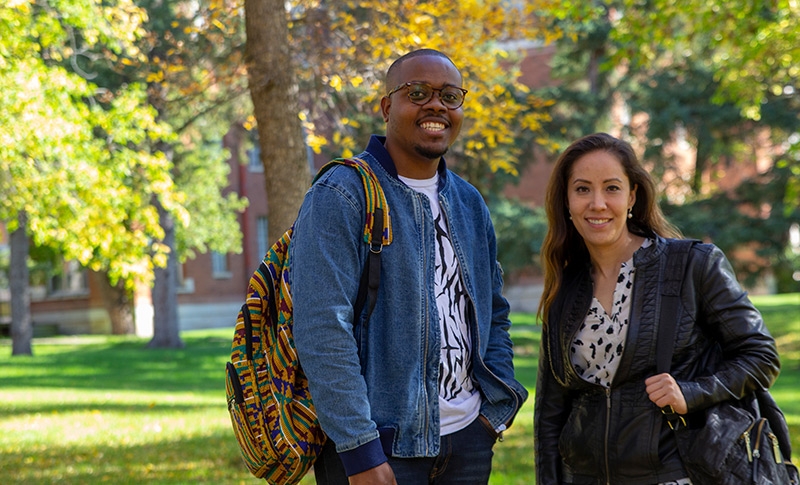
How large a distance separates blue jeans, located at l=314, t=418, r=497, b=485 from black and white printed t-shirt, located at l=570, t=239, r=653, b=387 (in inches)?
16.4

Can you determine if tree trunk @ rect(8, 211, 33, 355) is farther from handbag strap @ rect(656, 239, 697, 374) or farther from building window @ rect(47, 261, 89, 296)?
handbag strap @ rect(656, 239, 697, 374)

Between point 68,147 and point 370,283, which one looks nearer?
point 370,283

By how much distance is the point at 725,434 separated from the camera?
2977 millimetres

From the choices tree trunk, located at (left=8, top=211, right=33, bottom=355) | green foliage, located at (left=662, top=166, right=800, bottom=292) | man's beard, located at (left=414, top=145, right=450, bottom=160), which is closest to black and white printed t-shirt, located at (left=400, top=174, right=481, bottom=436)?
man's beard, located at (left=414, top=145, right=450, bottom=160)

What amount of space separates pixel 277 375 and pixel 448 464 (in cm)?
65

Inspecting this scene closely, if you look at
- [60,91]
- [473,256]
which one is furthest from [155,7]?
[473,256]

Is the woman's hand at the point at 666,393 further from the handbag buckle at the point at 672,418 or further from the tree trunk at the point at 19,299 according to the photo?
the tree trunk at the point at 19,299

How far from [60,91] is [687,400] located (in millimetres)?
9192

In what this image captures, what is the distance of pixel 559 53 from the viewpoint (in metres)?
27.8

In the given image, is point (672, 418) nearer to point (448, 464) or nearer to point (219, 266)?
point (448, 464)

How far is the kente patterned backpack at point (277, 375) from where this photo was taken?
2889mm

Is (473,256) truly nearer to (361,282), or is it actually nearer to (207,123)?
(361,282)

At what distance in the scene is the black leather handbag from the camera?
293cm

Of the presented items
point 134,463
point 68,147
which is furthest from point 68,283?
point 134,463
